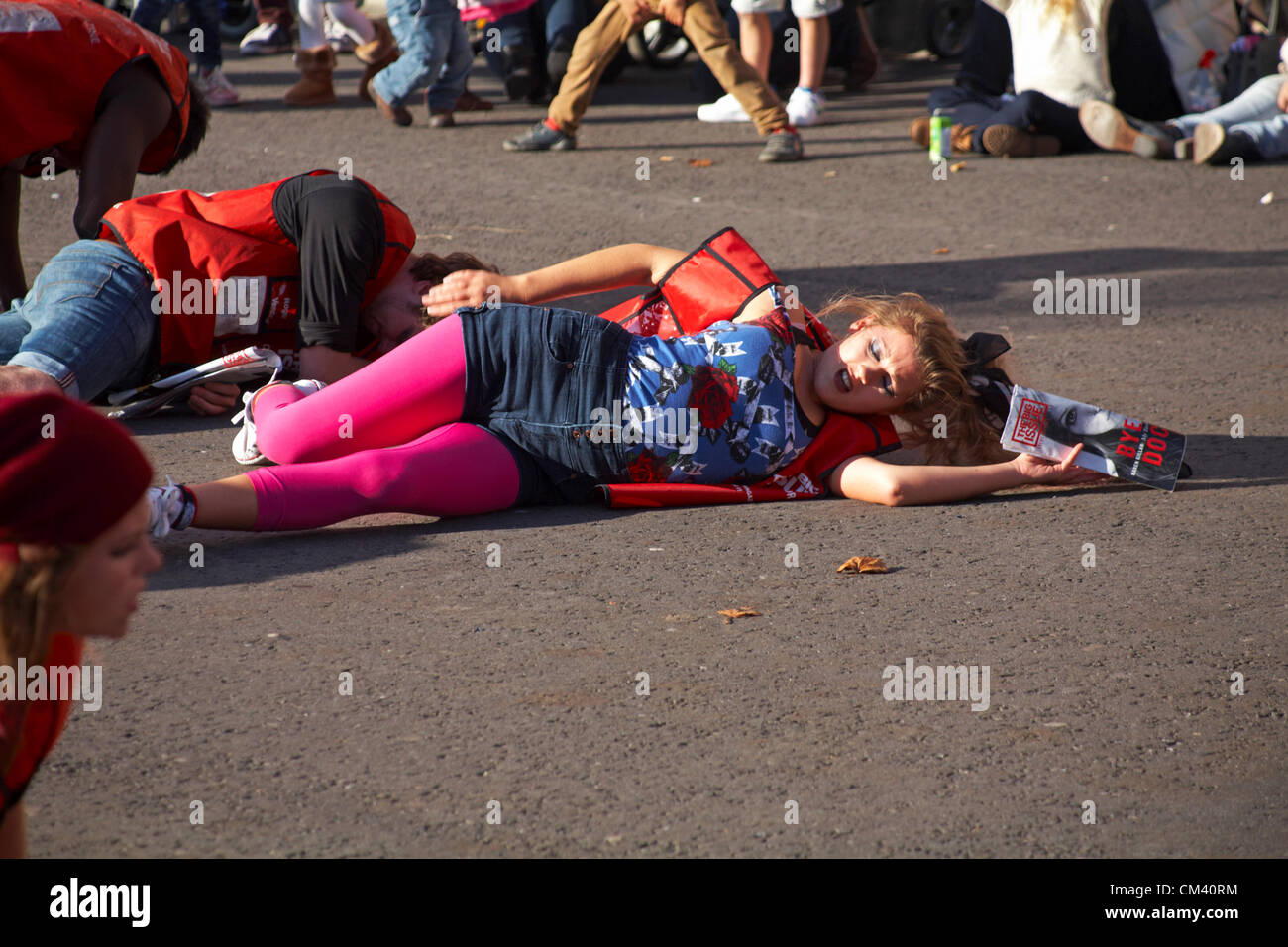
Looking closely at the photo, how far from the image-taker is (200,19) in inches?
365

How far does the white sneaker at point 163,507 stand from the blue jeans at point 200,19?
6233 millimetres

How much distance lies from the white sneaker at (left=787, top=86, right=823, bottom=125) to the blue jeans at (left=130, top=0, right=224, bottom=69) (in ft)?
12.9

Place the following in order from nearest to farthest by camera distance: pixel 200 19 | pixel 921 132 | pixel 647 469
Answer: pixel 647 469, pixel 921 132, pixel 200 19

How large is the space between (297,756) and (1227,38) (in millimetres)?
8074

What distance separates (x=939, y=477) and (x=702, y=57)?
497cm

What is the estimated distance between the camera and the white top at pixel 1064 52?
317 inches

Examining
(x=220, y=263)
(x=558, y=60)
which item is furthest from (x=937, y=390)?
(x=558, y=60)

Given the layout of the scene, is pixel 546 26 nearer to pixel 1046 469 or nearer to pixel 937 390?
pixel 937 390

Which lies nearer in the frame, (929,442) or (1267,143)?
(929,442)

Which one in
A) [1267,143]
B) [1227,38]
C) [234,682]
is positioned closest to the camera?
[234,682]

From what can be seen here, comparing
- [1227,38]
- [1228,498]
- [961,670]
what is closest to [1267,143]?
[1227,38]

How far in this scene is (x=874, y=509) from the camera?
3.70m

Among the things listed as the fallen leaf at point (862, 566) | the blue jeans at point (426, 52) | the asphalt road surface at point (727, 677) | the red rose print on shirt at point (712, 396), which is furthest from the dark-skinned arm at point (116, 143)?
the blue jeans at point (426, 52)

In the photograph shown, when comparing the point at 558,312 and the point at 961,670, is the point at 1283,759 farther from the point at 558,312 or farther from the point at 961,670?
the point at 558,312
